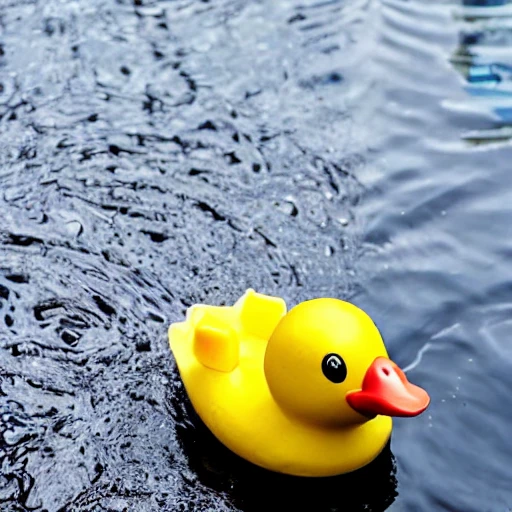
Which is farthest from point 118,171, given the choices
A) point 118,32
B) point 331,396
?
point 331,396

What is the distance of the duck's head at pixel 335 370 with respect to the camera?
206cm

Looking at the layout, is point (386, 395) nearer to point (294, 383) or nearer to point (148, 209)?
point (294, 383)

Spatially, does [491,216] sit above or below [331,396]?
below

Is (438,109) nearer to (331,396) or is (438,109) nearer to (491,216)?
(491,216)

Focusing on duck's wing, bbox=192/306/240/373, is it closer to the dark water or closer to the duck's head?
the duck's head

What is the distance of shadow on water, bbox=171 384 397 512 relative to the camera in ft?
7.57

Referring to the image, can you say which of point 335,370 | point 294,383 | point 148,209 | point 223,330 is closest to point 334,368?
point 335,370

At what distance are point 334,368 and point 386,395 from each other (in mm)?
144

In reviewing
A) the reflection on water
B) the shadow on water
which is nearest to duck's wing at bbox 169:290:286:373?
the shadow on water

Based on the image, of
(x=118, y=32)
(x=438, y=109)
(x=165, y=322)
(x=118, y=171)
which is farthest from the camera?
(x=118, y=32)

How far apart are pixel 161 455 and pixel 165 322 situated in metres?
0.54

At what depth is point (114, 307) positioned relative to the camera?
2881mm

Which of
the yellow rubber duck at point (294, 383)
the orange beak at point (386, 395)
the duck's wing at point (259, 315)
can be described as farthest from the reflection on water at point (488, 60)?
the orange beak at point (386, 395)

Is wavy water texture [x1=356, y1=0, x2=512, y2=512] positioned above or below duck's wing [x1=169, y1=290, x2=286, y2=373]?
below
